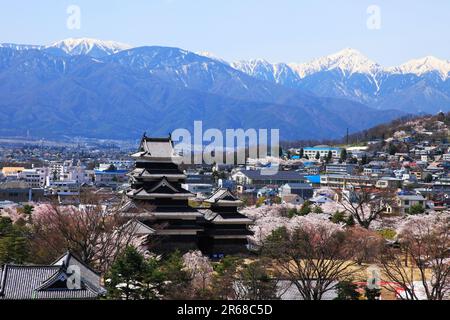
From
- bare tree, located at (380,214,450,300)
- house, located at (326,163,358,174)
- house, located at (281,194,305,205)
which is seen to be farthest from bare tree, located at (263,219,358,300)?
house, located at (326,163,358,174)

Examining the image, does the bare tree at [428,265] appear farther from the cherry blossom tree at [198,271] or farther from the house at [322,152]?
the house at [322,152]

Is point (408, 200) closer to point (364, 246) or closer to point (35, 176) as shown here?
point (364, 246)

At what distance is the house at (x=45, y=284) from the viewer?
1764cm

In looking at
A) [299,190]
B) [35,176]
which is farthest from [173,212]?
[35,176]

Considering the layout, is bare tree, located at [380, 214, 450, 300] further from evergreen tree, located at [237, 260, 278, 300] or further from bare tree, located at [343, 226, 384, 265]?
evergreen tree, located at [237, 260, 278, 300]

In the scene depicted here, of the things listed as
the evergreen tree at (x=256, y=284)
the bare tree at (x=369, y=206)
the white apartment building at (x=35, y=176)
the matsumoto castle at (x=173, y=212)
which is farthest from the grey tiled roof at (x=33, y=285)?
the white apartment building at (x=35, y=176)

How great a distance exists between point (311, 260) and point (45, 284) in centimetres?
730

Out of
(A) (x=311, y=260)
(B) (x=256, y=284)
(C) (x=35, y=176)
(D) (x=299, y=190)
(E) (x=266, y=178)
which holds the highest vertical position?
(A) (x=311, y=260)

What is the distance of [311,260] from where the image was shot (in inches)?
817

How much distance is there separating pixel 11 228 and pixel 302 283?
1374 centimetres

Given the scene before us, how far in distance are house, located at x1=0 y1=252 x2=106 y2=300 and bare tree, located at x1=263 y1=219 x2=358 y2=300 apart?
16.9 feet

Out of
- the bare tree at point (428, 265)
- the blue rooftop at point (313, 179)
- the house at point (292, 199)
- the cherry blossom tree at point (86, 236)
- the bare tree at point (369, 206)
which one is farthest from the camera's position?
the blue rooftop at point (313, 179)

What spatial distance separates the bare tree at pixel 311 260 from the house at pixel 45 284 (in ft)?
16.9

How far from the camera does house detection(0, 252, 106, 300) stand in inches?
695
